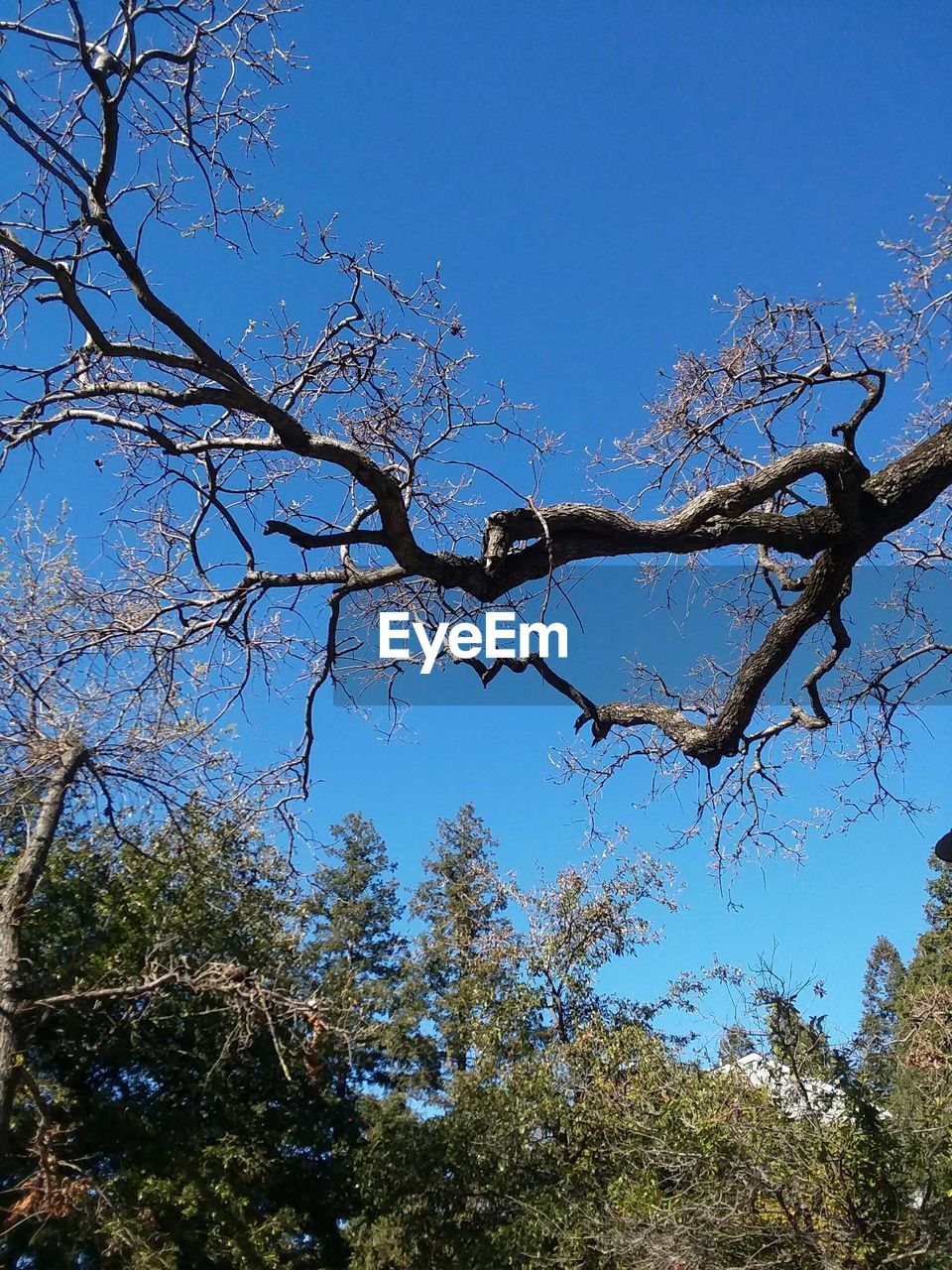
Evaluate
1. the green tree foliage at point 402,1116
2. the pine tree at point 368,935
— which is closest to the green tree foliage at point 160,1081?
the green tree foliage at point 402,1116

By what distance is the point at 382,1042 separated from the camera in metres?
23.0

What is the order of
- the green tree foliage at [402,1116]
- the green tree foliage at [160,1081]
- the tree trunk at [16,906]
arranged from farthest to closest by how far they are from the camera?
the green tree foliage at [160,1081] < the tree trunk at [16,906] < the green tree foliage at [402,1116]

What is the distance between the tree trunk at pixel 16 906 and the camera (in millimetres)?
7508

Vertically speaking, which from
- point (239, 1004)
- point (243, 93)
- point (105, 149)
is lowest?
point (239, 1004)

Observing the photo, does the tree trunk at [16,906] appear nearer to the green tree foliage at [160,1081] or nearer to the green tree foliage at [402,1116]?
the green tree foliage at [402,1116]

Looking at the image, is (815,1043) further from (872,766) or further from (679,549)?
(679,549)

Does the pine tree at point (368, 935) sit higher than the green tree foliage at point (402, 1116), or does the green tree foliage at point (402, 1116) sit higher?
the pine tree at point (368, 935)

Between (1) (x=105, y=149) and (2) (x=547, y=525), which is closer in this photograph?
(1) (x=105, y=149)

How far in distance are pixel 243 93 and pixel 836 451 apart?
2828 mm

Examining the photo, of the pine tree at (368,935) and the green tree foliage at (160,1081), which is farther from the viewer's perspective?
the pine tree at (368,935)

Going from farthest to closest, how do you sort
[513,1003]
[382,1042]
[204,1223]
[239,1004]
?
[382,1042]
[513,1003]
[204,1223]
[239,1004]

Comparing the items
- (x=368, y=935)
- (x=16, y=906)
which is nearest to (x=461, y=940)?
(x=368, y=935)

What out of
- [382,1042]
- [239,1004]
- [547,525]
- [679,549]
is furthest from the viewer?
[382,1042]

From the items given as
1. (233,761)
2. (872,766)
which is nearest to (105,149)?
(233,761)
